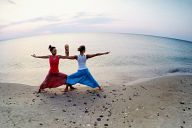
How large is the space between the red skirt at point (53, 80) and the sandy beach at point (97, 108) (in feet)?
1.31

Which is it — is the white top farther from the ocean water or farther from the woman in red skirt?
the ocean water

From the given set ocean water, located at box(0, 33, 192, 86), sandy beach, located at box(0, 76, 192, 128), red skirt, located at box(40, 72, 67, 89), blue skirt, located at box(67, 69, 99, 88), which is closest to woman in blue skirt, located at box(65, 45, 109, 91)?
blue skirt, located at box(67, 69, 99, 88)

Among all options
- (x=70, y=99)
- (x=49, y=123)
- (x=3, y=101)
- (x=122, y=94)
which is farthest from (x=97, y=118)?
(x=3, y=101)

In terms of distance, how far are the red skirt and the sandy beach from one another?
1.31ft

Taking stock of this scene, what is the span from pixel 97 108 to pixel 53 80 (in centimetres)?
327

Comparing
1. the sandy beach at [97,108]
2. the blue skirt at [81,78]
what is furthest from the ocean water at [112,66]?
the sandy beach at [97,108]

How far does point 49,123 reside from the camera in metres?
8.93

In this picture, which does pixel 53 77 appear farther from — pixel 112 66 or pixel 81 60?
pixel 112 66

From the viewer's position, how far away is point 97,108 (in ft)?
34.3

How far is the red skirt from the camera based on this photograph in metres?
12.6

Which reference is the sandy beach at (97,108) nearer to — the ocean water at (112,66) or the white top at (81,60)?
the white top at (81,60)

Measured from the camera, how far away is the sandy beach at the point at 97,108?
29.7 feet

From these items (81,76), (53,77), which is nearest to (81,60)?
(81,76)

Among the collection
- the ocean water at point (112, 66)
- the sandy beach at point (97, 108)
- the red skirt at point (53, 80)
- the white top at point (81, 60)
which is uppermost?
the white top at point (81, 60)
